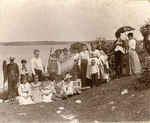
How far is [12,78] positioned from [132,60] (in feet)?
6.90

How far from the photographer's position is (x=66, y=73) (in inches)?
194

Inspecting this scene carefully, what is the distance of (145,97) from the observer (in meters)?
4.28

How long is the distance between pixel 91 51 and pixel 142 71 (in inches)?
38.1

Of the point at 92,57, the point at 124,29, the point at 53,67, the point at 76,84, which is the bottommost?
the point at 76,84

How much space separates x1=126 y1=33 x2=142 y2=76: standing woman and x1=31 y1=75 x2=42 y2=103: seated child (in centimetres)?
157

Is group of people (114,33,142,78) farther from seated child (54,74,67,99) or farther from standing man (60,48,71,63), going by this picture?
seated child (54,74,67,99)

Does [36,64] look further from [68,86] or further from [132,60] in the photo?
[132,60]

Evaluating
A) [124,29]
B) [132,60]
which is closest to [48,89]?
[132,60]

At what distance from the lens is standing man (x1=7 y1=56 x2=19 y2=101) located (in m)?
4.77

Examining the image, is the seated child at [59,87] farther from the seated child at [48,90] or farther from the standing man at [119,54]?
the standing man at [119,54]

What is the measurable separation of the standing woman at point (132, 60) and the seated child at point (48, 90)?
1350mm

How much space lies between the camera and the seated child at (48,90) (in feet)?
15.5

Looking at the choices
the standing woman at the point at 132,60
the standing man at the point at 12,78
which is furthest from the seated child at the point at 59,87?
the standing woman at the point at 132,60

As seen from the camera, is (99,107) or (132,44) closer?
(99,107)
